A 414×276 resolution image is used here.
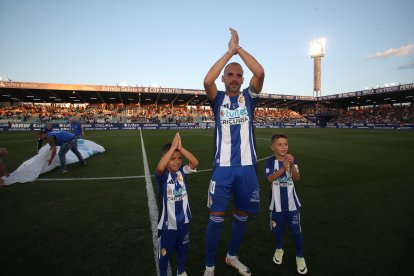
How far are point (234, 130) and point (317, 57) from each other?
259 feet

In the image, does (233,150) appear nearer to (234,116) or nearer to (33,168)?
(234,116)

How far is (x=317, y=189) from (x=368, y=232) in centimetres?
221

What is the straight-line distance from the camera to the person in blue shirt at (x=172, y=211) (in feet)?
8.14

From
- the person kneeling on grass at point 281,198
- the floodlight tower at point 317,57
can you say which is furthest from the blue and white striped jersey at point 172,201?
the floodlight tower at point 317,57

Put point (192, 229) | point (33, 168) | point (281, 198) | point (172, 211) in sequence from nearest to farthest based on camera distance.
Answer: point (172, 211), point (281, 198), point (192, 229), point (33, 168)

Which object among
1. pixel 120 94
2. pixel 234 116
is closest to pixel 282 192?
pixel 234 116

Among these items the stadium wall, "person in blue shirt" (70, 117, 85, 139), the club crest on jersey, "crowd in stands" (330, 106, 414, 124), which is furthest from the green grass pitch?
"crowd in stands" (330, 106, 414, 124)

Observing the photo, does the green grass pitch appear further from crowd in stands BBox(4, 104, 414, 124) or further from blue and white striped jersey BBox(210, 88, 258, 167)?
crowd in stands BBox(4, 104, 414, 124)

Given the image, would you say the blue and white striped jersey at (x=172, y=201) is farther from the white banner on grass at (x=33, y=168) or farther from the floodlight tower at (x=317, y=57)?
the floodlight tower at (x=317, y=57)

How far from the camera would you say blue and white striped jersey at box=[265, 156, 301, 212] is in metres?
2.95

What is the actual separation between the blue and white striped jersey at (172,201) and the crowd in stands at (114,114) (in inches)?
1666

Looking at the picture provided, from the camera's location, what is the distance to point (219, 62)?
253 cm

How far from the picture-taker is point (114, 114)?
50.2 m

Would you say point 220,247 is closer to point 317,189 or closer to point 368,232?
point 368,232
